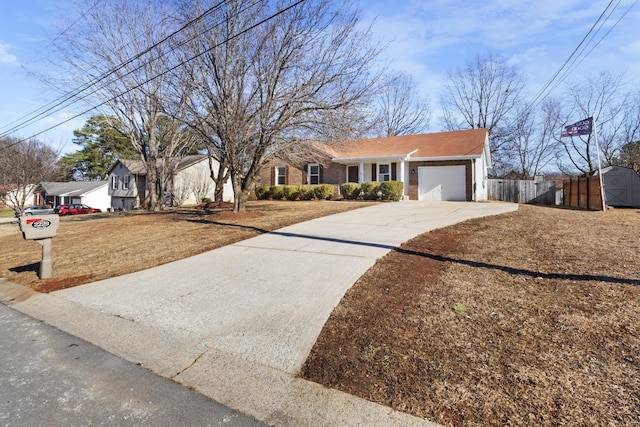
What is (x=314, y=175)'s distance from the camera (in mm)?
23219

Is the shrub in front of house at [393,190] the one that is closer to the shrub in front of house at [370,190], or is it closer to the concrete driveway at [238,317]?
the shrub in front of house at [370,190]

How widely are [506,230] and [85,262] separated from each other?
1003 cm

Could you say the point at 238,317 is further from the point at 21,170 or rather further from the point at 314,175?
the point at 21,170

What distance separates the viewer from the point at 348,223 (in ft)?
35.4

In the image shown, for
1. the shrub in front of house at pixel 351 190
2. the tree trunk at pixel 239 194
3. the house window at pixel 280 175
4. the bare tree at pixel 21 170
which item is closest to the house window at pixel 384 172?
the shrub in front of house at pixel 351 190

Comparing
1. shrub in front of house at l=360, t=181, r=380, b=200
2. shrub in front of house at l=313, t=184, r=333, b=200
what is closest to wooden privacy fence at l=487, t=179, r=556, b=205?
shrub in front of house at l=360, t=181, r=380, b=200

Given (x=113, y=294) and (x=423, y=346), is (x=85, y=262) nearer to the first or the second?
(x=113, y=294)

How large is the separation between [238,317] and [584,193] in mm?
18416

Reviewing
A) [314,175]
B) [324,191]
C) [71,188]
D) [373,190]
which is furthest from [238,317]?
[71,188]

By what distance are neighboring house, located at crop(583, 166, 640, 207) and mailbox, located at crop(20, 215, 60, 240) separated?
24508 millimetres

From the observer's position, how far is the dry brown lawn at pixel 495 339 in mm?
2402

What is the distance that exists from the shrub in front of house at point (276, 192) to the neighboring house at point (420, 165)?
71.5 inches

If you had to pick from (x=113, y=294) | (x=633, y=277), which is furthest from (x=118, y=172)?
(x=633, y=277)

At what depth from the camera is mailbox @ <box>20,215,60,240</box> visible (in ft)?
20.2
